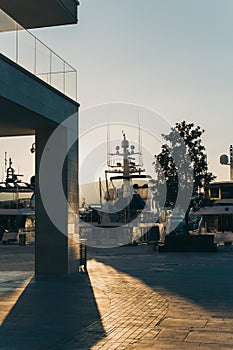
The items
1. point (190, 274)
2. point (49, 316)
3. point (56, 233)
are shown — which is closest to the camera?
point (49, 316)

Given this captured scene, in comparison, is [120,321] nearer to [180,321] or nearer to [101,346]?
[180,321]

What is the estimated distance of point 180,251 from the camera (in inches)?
1171

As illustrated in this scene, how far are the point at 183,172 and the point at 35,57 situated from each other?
16116mm

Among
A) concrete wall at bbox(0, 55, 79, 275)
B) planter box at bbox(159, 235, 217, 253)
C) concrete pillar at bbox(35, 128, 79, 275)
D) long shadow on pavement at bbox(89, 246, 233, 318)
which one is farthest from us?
planter box at bbox(159, 235, 217, 253)

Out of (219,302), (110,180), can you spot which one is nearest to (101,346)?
(219,302)

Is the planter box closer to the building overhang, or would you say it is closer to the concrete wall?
the concrete wall

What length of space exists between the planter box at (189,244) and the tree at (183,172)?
140 centimetres

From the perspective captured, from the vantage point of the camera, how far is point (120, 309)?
39.9 ft

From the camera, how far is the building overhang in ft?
58.3

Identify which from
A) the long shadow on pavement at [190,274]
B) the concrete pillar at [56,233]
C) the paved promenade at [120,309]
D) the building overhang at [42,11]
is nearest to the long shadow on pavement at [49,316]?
the paved promenade at [120,309]

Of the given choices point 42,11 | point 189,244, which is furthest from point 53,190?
point 189,244

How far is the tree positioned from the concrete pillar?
12.1 m

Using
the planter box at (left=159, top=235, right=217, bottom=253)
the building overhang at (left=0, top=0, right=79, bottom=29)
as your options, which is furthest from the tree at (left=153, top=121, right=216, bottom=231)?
the building overhang at (left=0, top=0, right=79, bottom=29)

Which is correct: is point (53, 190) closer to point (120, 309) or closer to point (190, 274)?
point (190, 274)
